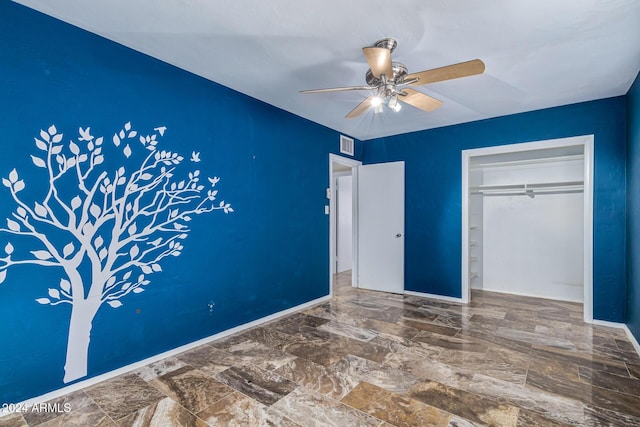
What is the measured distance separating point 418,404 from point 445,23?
103 inches

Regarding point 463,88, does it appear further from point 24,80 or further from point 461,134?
point 24,80

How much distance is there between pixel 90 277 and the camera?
7.73ft

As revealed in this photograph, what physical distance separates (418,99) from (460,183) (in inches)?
85.6

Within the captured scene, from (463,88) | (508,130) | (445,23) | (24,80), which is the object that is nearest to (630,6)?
(445,23)

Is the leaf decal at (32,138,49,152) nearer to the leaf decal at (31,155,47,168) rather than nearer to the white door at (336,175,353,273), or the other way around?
the leaf decal at (31,155,47,168)

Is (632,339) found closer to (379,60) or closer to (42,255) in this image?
(379,60)

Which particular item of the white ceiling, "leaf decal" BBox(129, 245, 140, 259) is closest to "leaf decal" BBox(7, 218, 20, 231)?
"leaf decal" BBox(129, 245, 140, 259)

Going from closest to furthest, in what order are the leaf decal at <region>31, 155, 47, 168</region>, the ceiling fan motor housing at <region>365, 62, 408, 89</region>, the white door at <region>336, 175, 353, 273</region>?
the leaf decal at <region>31, 155, 47, 168</region> < the ceiling fan motor housing at <region>365, 62, 408, 89</region> < the white door at <region>336, 175, 353, 273</region>

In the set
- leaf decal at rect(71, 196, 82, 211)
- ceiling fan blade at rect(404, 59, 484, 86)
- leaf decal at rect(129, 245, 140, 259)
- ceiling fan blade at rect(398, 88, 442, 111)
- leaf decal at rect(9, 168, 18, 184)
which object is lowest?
leaf decal at rect(129, 245, 140, 259)

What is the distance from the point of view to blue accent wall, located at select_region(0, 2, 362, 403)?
206 cm

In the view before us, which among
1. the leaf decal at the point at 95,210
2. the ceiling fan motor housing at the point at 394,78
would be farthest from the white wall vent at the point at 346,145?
the leaf decal at the point at 95,210

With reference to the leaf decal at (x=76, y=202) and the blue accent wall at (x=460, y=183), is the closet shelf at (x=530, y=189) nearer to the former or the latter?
the blue accent wall at (x=460, y=183)

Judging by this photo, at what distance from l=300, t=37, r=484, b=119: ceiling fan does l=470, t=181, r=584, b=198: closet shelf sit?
2.92m

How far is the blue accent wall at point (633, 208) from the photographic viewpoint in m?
3.01
